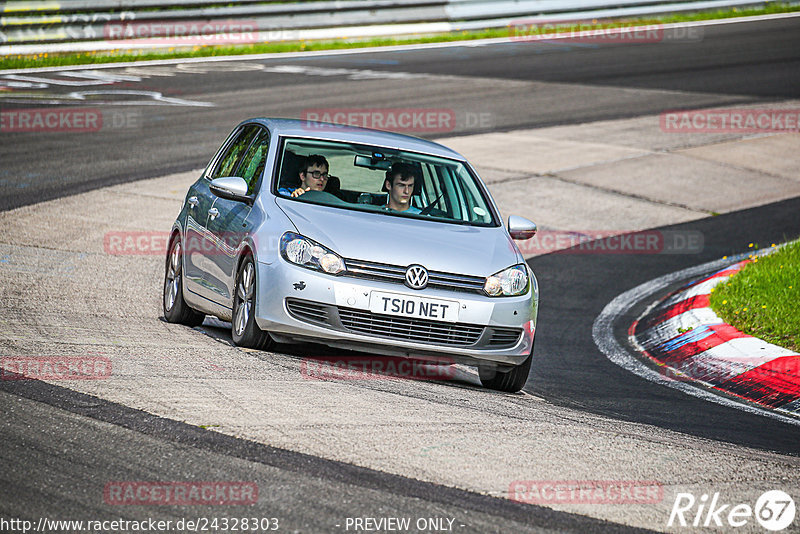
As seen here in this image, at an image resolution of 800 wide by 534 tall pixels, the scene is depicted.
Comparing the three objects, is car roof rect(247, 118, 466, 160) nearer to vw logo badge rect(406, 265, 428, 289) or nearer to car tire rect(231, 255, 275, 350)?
car tire rect(231, 255, 275, 350)

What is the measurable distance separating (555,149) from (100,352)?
39.6 feet

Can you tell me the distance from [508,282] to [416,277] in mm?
676

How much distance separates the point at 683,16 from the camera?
34250 millimetres

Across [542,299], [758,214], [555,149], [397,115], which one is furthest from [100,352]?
[397,115]

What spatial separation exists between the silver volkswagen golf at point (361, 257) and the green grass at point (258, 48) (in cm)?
1569

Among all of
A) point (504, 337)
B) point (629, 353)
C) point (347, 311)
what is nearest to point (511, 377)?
point (504, 337)

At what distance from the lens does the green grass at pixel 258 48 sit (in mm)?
23094

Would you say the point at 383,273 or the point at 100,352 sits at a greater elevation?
the point at 383,273

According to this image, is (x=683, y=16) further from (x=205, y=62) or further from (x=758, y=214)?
(x=758, y=214)

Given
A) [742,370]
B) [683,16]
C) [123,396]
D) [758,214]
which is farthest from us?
[683,16]

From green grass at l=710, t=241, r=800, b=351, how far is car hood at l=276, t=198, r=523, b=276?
2.45m

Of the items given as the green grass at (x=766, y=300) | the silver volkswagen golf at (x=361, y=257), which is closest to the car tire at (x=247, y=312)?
the silver volkswagen golf at (x=361, y=257)

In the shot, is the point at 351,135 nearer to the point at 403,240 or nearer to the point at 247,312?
the point at 403,240

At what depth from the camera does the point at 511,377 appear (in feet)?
25.3
